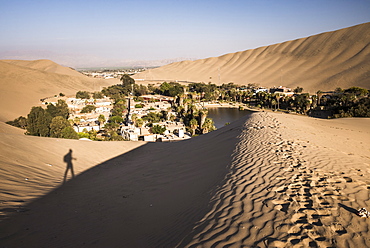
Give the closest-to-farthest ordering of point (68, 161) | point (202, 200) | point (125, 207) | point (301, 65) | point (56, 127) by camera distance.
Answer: point (202, 200) → point (125, 207) → point (68, 161) → point (56, 127) → point (301, 65)

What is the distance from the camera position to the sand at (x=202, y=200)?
147 inches

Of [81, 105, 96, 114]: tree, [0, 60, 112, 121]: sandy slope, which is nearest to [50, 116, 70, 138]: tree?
[81, 105, 96, 114]: tree

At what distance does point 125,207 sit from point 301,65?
104372mm

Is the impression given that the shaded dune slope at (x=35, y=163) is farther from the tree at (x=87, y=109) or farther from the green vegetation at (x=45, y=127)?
the tree at (x=87, y=109)

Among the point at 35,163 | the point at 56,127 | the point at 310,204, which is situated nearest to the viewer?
the point at 310,204

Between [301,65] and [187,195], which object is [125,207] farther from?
[301,65]

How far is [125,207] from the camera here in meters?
6.34

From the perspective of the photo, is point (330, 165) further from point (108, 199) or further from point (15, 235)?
point (15, 235)

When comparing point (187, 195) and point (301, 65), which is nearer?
point (187, 195)

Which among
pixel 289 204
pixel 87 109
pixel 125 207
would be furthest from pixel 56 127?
pixel 87 109

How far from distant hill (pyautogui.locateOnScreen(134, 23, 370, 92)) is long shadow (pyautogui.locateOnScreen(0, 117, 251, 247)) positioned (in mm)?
67111

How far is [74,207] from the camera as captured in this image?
244 inches

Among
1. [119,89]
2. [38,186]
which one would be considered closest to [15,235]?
[38,186]

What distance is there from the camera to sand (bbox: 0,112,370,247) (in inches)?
147
